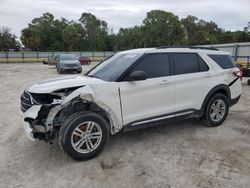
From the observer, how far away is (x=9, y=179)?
3238 mm

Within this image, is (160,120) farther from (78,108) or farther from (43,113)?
(43,113)

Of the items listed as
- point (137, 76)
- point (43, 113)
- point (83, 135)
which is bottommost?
point (83, 135)

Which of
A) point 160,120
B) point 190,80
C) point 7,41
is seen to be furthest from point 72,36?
point 160,120

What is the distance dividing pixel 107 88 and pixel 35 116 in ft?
3.83

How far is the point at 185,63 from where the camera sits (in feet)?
15.3

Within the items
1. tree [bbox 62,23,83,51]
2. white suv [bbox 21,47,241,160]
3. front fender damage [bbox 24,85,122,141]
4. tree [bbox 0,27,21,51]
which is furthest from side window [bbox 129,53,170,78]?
tree [bbox 0,27,21,51]

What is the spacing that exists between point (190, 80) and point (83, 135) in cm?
234

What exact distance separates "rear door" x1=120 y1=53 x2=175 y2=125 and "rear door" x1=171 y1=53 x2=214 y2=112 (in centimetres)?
18

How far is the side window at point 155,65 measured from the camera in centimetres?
417

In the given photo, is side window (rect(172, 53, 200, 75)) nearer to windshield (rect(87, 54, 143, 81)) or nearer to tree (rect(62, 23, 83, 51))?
windshield (rect(87, 54, 143, 81))

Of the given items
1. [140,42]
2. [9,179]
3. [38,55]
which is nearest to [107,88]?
[9,179]

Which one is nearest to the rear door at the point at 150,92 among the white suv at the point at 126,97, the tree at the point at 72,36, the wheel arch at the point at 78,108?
the white suv at the point at 126,97

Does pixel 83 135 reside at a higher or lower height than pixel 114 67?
lower

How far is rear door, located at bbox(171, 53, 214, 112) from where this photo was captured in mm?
4492
